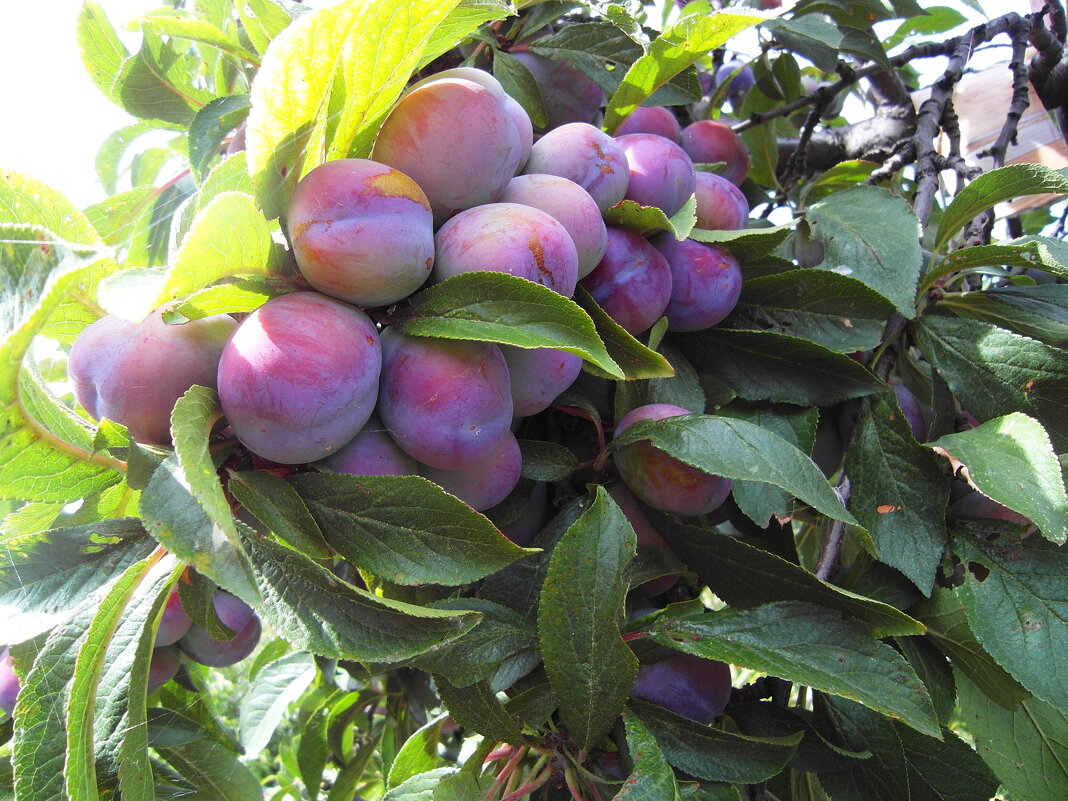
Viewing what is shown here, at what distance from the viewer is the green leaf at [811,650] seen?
A: 444mm

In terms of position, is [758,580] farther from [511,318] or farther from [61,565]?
[61,565]

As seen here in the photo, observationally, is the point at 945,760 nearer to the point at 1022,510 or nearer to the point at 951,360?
the point at 1022,510

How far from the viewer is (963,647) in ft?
1.94

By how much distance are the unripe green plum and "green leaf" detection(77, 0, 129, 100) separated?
17.7 inches

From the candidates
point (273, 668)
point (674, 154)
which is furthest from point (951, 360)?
point (273, 668)

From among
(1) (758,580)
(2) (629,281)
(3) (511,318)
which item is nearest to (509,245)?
(3) (511,318)

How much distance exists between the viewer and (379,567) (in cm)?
39

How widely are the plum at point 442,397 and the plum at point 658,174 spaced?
0.24 meters

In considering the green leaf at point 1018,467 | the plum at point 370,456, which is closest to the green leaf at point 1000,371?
the green leaf at point 1018,467

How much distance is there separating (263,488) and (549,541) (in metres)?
0.22

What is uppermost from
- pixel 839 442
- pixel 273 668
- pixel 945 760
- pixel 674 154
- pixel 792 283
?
pixel 674 154

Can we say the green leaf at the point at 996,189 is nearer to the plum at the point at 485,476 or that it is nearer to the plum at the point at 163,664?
the plum at the point at 485,476

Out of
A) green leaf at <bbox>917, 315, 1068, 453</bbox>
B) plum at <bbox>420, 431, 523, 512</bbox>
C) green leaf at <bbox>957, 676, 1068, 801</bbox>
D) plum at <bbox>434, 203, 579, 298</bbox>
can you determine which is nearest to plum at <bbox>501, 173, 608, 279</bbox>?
plum at <bbox>434, 203, 579, 298</bbox>

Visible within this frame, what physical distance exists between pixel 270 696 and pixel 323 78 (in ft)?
2.86
